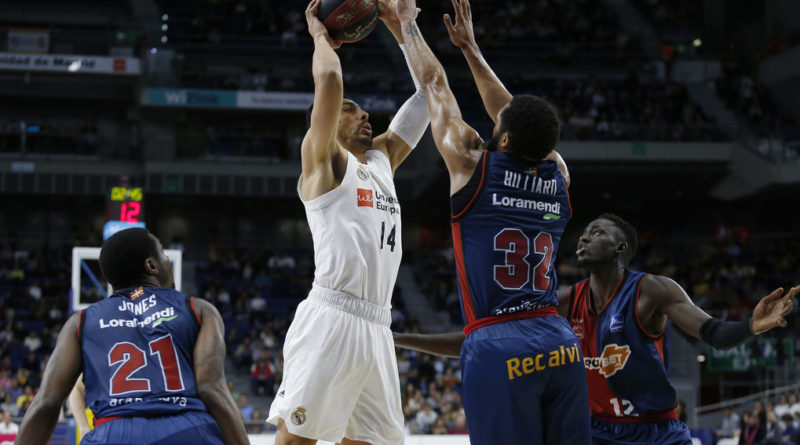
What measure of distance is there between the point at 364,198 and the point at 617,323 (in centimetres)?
157

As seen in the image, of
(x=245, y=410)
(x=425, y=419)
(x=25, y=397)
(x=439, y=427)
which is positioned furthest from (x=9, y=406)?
(x=439, y=427)

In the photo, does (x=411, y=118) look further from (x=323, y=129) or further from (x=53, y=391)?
(x=53, y=391)

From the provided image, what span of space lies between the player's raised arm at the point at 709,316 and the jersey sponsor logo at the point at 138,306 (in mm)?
2590

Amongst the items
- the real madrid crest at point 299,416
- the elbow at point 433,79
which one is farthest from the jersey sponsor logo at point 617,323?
the real madrid crest at point 299,416

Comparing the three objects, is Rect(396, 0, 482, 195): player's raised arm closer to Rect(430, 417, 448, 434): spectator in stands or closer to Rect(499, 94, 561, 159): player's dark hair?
Rect(499, 94, 561, 159): player's dark hair

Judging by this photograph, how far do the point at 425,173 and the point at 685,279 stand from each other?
820 centimetres

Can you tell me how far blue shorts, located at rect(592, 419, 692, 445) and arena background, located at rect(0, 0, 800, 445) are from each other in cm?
1591

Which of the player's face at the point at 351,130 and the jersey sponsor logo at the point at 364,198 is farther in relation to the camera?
the player's face at the point at 351,130

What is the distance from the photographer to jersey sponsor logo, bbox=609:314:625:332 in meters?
4.84

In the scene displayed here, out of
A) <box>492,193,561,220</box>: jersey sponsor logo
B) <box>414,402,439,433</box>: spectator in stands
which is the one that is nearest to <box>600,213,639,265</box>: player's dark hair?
<box>492,193,561,220</box>: jersey sponsor logo

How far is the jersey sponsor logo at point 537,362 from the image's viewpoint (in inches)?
148

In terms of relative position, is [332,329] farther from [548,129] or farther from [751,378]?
[751,378]

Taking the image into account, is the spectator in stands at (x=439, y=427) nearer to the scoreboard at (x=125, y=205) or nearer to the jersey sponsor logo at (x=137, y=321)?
the scoreboard at (x=125, y=205)

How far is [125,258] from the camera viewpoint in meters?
3.94
